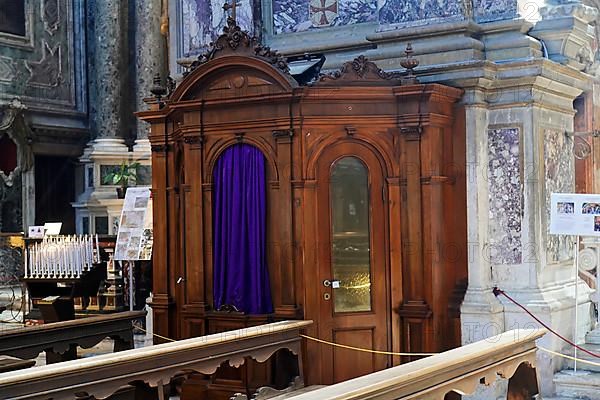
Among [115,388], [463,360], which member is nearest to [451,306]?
[463,360]

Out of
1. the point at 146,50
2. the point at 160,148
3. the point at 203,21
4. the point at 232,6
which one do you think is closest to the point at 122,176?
the point at 146,50

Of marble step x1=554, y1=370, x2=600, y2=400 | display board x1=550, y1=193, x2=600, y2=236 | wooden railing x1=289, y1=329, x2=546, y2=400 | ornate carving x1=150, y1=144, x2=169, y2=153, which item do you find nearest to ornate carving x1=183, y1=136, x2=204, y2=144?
ornate carving x1=150, y1=144, x2=169, y2=153

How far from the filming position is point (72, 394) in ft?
20.3

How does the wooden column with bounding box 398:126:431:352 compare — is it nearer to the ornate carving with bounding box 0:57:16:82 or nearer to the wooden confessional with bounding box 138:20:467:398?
the wooden confessional with bounding box 138:20:467:398

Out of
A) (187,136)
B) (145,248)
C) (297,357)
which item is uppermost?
(187,136)

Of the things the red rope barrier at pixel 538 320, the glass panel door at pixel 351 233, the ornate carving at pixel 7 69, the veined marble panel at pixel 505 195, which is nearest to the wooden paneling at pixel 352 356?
the glass panel door at pixel 351 233

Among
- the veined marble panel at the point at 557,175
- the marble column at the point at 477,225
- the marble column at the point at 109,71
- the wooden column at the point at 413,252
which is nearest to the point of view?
the wooden column at the point at 413,252

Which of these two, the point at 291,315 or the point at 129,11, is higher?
the point at 129,11

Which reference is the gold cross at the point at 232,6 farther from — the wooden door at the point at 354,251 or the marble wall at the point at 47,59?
the marble wall at the point at 47,59

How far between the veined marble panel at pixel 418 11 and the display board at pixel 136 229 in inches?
137

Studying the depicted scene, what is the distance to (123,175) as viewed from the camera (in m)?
19.9

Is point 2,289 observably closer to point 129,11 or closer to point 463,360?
point 129,11

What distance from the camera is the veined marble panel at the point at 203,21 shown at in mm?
10523

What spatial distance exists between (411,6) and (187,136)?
2474mm
